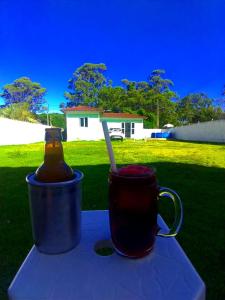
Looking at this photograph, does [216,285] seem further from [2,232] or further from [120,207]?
[2,232]

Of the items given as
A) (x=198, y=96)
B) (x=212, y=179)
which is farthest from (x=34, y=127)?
(x=198, y=96)

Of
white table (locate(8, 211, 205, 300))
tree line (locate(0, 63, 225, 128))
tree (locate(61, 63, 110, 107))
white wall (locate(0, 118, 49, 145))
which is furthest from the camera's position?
tree (locate(61, 63, 110, 107))

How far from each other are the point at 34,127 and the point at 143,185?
20.4 m

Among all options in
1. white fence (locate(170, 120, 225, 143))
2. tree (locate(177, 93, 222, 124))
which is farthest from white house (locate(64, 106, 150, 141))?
tree (locate(177, 93, 222, 124))

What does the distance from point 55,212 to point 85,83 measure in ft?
123

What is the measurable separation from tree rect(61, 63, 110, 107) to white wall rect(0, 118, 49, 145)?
17191mm

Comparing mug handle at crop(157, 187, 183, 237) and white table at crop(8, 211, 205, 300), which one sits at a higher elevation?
mug handle at crop(157, 187, 183, 237)

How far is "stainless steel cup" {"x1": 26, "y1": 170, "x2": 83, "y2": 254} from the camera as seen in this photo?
696 millimetres

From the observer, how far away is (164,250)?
31.3 inches

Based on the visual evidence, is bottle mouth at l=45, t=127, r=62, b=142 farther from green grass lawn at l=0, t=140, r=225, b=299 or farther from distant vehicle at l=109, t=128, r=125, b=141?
distant vehicle at l=109, t=128, r=125, b=141

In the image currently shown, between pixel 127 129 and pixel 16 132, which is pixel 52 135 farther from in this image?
pixel 127 129

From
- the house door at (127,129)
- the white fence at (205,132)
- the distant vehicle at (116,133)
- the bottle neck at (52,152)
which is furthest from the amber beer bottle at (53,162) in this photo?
the house door at (127,129)

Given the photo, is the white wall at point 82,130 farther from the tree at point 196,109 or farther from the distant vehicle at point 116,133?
the tree at point 196,109

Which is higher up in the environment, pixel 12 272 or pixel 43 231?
pixel 43 231
